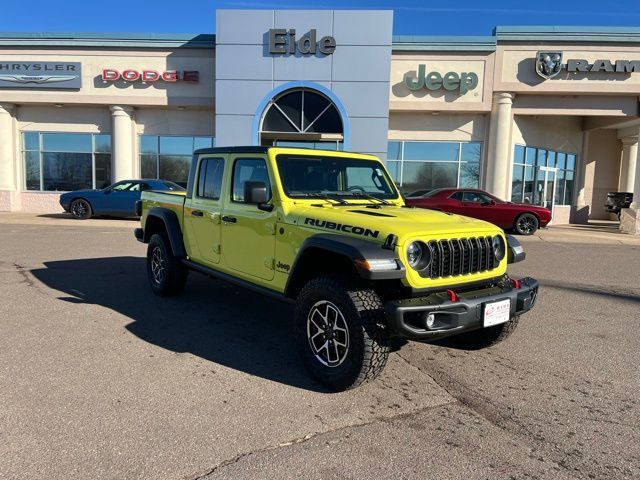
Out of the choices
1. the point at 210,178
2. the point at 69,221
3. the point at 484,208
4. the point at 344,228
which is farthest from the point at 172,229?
the point at 69,221

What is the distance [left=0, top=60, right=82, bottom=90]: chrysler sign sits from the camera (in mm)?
19578

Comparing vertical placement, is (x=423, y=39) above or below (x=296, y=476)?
above

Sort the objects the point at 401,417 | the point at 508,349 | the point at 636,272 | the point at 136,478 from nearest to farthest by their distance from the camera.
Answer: the point at 136,478, the point at 401,417, the point at 508,349, the point at 636,272

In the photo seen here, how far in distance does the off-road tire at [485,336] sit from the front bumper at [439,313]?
71 centimetres

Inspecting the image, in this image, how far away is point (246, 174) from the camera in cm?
496

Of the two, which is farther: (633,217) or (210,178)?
(633,217)

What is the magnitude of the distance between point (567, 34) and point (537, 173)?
5.43 m

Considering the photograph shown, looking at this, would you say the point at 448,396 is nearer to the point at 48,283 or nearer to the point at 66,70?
the point at 48,283

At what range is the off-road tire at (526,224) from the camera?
50.7 ft

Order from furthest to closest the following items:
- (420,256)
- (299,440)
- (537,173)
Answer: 1. (537,173)
2. (420,256)
3. (299,440)

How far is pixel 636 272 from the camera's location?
941 cm

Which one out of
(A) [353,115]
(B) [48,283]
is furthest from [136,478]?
(A) [353,115]

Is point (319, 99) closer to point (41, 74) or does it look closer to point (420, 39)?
point (420, 39)

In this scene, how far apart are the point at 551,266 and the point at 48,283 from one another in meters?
8.86
